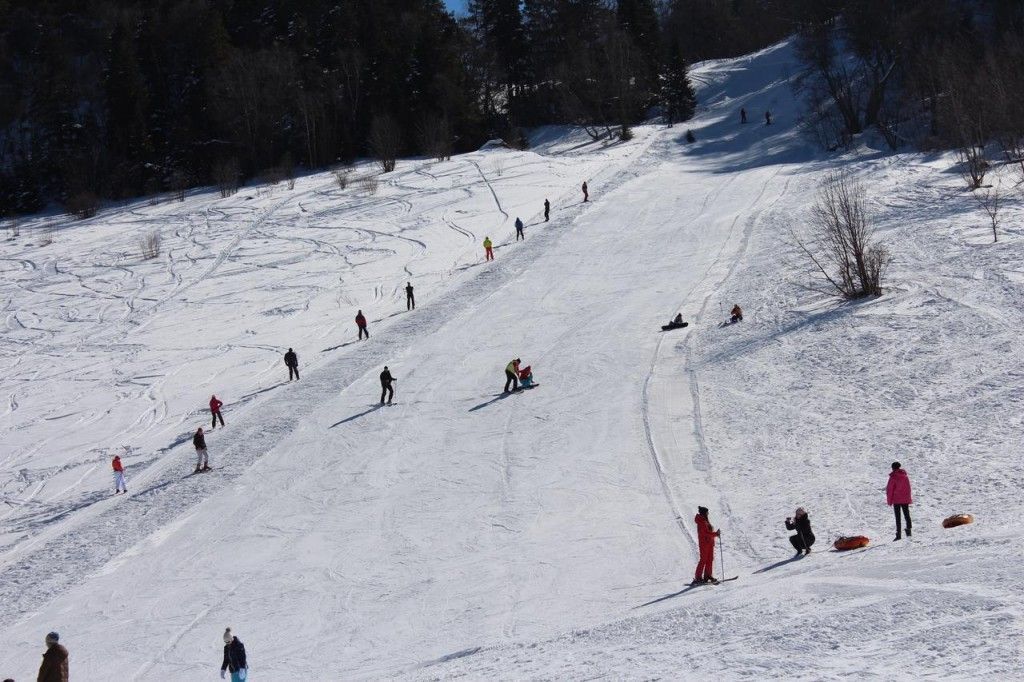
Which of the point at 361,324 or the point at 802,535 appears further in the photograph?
the point at 361,324

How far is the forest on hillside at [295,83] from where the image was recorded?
62.2 m

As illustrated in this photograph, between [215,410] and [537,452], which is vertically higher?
[215,410]

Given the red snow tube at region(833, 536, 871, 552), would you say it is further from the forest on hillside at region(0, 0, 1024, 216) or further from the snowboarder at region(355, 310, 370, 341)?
the forest on hillside at region(0, 0, 1024, 216)

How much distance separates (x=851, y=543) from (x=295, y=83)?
193ft

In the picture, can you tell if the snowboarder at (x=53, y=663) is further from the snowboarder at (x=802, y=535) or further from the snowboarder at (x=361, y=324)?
the snowboarder at (x=361, y=324)

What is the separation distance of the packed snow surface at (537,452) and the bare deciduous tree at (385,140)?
53.4 feet

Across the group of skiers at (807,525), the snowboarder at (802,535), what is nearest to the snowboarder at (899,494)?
the group of skiers at (807,525)

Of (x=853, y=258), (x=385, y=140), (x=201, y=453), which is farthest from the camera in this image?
(x=385, y=140)

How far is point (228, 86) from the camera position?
2501 inches

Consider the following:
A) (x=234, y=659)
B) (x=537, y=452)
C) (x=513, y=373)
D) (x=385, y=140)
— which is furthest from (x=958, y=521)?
(x=385, y=140)

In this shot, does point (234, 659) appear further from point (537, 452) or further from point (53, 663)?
point (537, 452)

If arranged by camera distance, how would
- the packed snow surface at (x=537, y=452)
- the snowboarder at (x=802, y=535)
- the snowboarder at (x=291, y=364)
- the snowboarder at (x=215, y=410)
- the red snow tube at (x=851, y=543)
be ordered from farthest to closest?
the snowboarder at (x=291, y=364) < the snowboarder at (x=215, y=410) < the snowboarder at (x=802, y=535) < the red snow tube at (x=851, y=543) < the packed snow surface at (x=537, y=452)

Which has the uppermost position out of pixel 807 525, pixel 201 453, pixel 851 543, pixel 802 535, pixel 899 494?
pixel 201 453

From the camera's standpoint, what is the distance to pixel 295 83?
64812mm
